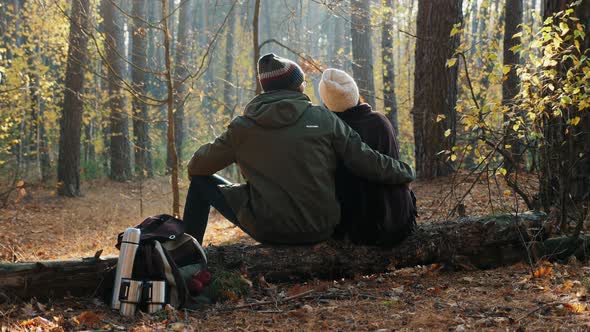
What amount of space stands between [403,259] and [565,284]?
115cm

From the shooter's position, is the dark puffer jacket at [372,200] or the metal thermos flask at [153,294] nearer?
the metal thermos flask at [153,294]

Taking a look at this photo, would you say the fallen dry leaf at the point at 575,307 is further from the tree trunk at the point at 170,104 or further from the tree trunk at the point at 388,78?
the tree trunk at the point at 388,78

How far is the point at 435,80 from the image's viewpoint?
9.34m

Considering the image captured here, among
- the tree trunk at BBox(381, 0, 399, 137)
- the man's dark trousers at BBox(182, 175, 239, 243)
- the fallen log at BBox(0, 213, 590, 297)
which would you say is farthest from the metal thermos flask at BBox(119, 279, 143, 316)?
the tree trunk at BBox(381, 0, 399, 137)

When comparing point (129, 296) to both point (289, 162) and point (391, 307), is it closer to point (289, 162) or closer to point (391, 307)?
point (289, 162)

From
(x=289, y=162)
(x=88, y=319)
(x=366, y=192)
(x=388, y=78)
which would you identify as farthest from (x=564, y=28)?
(x=388, y=78)

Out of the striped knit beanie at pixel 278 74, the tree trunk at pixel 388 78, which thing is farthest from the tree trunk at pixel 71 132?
the striped knit beanie at pixel 278 74

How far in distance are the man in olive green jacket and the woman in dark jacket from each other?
161mm

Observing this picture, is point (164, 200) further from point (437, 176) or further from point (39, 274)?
point (39, 274)

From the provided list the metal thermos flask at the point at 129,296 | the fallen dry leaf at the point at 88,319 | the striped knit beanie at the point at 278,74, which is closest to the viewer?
the fallen dry leaf at the point at 88,319

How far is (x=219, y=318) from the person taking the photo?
3750mm

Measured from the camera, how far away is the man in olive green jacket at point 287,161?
4316mm

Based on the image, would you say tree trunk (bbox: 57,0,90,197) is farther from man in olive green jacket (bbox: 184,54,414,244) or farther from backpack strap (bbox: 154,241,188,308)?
backpack strap (bbox: 154,241,188,308)

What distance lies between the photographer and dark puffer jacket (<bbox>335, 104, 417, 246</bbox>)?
4539 mm
